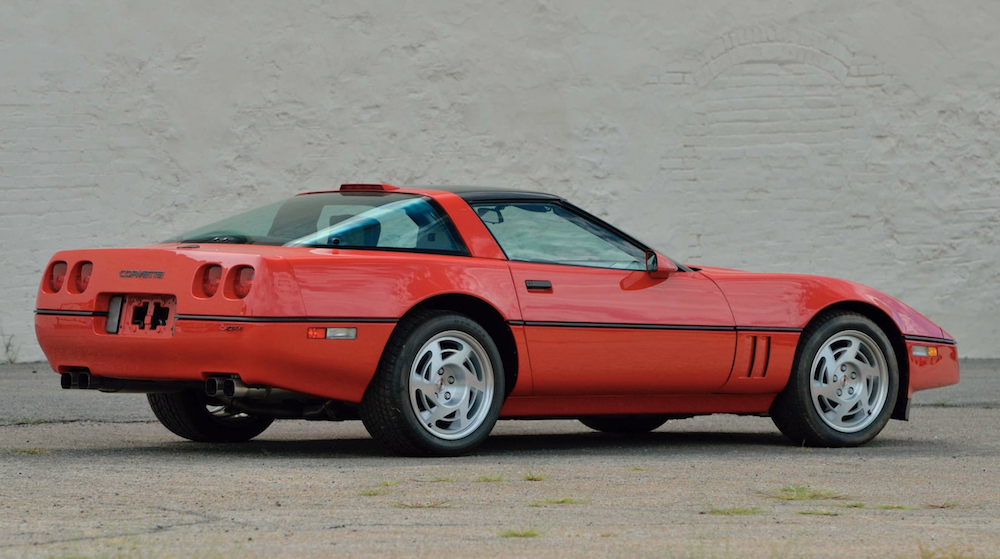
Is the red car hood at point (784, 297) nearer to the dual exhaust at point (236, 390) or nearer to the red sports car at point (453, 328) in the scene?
the red sports car at point (453, 328)

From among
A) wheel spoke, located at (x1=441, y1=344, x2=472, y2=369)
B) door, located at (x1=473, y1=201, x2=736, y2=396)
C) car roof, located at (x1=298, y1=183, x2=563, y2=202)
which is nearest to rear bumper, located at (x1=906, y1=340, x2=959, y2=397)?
door, located at (x1=473, y1=201, x2=736, y2=396)

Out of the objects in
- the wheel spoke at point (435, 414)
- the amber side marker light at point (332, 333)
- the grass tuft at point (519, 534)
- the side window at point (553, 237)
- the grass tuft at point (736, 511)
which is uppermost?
the side window at point (553, 237)

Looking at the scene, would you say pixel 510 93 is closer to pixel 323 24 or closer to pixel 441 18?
pixel 441 18

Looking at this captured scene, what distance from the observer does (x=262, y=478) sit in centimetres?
494

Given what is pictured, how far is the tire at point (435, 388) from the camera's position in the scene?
18.4 feet

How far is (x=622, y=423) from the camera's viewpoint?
7.59m

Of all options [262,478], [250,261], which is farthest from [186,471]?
[250,261]

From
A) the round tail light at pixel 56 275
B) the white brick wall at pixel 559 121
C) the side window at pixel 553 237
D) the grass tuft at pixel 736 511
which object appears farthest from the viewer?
the white brick wall at pixel 559 121

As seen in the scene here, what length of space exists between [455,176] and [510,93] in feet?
3.17

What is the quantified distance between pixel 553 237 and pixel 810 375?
4.97 ft

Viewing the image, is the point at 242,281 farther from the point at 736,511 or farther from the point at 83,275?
the point at 736,511

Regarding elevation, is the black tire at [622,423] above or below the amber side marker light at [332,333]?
below

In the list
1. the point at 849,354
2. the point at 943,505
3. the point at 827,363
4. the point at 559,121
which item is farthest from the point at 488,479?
the point at 559,121

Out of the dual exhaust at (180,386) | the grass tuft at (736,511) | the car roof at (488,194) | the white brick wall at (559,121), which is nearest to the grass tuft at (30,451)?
the dual exhaust at (180,386)
